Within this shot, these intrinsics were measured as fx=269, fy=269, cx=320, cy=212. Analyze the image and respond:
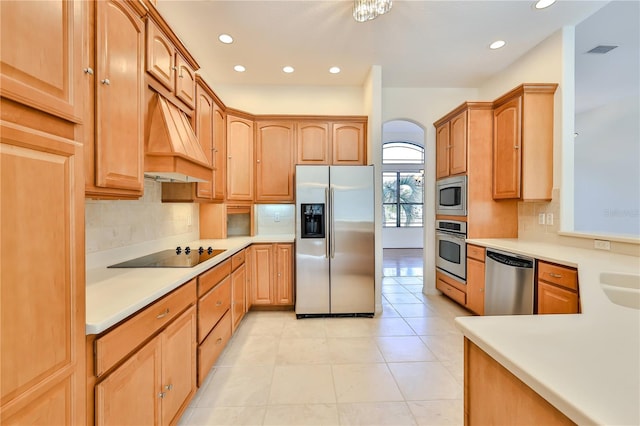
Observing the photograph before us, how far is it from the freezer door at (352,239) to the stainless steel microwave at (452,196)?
1.16m

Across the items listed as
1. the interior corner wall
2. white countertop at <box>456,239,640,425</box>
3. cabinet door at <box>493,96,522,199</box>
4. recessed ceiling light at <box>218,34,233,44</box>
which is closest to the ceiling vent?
cabinet door at <box>493,96,522,199</box>

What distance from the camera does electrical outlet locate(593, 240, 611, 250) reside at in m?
2.24

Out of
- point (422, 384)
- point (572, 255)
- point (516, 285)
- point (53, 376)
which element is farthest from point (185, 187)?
point (572, 255)

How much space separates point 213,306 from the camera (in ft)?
6.94

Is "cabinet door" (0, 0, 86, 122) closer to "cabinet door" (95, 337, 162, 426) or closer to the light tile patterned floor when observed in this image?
"cabinet door" (95, 337, 162, 426)

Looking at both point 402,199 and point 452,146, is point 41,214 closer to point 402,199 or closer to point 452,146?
point 452,146

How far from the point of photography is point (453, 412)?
176cm

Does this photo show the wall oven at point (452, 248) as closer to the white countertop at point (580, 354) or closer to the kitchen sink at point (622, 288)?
the kitchen sink at point (622, 288)

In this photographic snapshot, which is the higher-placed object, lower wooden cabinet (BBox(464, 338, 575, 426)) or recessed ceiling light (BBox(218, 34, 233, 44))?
recessed ceiling light (BBox(218, 34, 233, 44))

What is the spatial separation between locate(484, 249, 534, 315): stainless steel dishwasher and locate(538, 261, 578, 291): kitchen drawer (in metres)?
0.10

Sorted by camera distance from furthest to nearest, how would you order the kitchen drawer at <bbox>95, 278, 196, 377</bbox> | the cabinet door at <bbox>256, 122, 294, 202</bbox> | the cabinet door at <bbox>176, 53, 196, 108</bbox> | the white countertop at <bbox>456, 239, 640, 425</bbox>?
the cabinet door at <bbox>256, 122, 294, 202</bbox>, the cabinet door at <bbox>176, 53, 196, 108</bbox>, the kitchen drawer at <bbox>95, 278, 196, 377</bbox>, the white countertop at <bbox>456, 239, 640, 425</bbox>

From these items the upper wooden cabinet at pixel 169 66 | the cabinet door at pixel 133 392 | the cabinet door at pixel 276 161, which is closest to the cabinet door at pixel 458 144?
the cabinet door at pixel 276 161

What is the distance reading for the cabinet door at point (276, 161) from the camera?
3658 mm

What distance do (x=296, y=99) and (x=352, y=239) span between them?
89.2 inches
